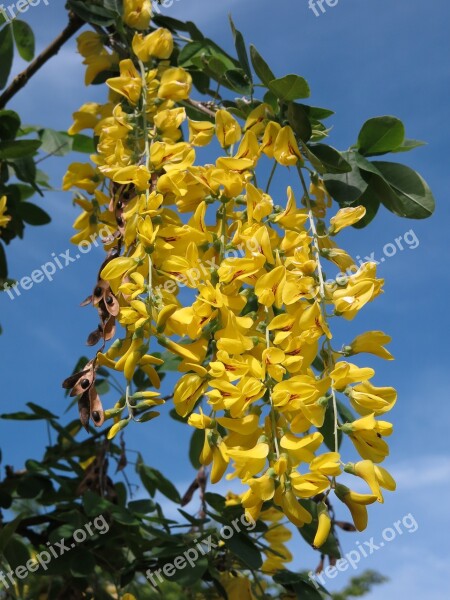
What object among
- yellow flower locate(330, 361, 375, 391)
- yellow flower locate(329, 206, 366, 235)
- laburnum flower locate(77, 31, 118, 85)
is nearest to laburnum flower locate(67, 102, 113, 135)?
laburnum flower locate(77, 31, 118, 85)

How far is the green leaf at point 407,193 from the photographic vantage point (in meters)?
1.27

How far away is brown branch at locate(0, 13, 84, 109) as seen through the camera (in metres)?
1.85

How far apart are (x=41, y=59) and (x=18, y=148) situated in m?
0.27

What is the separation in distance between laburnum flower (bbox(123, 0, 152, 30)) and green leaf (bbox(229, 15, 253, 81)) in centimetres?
29

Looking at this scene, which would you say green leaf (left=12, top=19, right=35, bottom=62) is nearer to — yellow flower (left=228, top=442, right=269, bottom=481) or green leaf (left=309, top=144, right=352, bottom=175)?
green leaf (left=309, top=144, right=352, bottom=175)

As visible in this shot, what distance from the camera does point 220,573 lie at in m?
1.82

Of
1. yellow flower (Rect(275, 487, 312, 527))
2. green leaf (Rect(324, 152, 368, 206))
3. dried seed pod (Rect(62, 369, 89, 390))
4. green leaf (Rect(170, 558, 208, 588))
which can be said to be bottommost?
yellow flower (Rect(275, 487, 312, 527))

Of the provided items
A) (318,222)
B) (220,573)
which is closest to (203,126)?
(318,222)

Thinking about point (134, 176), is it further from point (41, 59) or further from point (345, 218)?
point (41, 59)

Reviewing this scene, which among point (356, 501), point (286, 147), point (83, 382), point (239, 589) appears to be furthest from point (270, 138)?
point (239, 589)

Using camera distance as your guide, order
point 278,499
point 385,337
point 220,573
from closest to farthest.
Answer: point 278,499 < point 385,337 < point 220,573

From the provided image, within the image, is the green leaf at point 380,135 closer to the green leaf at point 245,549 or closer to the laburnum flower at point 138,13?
the laburnum flower at point 138,13

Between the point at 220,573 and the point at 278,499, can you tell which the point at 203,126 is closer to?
the point at 278,499

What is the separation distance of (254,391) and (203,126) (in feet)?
1.79
